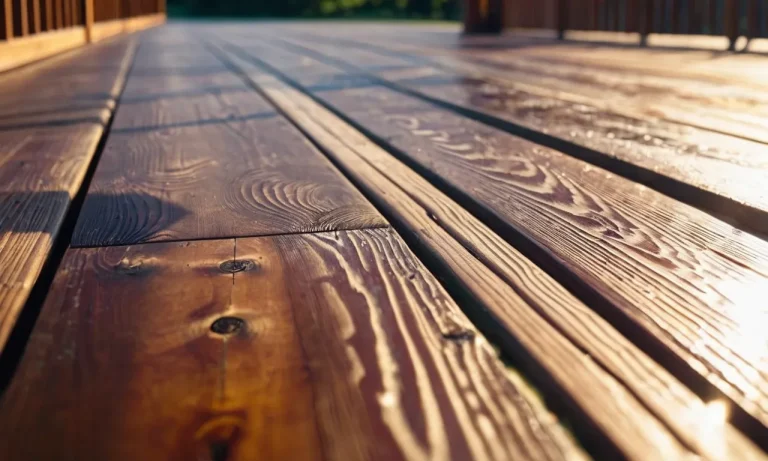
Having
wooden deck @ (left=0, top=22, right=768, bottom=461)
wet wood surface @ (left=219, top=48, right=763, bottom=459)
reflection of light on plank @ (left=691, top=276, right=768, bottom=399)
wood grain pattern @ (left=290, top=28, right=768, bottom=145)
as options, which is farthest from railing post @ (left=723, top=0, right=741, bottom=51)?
reflection of light on plank @ (left=691, top=276, right=768, bottom=399)

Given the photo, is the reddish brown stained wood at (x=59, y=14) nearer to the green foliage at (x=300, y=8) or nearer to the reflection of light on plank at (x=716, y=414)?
the reflection of light on plank at (x=716, y=414)

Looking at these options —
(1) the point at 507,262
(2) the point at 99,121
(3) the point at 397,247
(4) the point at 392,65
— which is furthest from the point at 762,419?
(4) the point at 392,65

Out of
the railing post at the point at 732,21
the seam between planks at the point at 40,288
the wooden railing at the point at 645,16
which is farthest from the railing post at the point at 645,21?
the seam between planks at the point at 40,288

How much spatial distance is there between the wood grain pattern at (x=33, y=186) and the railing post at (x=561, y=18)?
175 inches

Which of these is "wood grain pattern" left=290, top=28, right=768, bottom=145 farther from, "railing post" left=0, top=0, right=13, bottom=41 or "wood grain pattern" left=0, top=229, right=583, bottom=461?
"railing post" left=0, top=0, right=13, bottom=41

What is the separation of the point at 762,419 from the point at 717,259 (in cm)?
33

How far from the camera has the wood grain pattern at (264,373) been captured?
47 cm

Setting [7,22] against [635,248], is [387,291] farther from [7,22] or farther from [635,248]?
[7,22]

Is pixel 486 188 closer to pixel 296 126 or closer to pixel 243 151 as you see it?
pixel 243 151

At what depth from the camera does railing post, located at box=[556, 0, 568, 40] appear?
583cm

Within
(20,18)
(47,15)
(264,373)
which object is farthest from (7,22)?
(264,373)

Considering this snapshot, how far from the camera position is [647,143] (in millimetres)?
1368

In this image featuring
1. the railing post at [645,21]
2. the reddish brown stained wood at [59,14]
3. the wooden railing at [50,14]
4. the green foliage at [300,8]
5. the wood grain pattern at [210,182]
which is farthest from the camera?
the green foliage at [300,8]

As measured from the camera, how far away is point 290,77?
2848 mm
